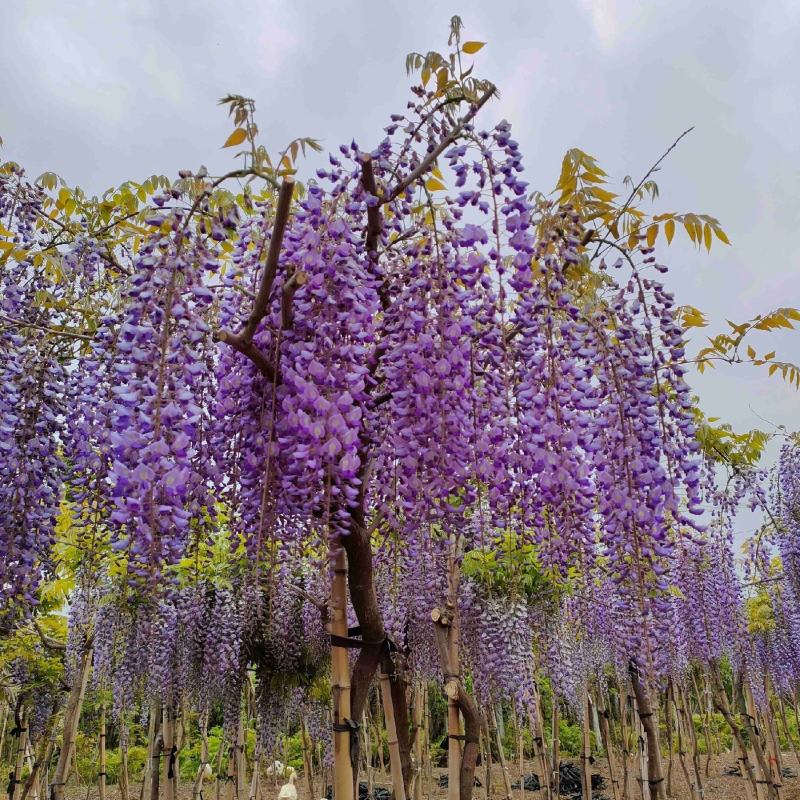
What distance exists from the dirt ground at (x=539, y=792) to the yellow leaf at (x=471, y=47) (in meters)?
9.23

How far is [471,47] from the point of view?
271cm

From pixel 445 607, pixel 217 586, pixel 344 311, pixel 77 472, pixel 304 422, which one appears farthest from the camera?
pixel 217 586

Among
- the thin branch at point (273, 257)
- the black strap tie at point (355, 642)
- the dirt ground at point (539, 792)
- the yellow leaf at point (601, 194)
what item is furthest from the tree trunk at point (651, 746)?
the thin branch at point (273, 257)

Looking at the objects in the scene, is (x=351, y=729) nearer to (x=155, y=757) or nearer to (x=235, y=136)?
(x=235, y=136)

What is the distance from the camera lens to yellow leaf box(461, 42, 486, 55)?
8.82ft

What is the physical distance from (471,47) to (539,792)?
11.0 meters

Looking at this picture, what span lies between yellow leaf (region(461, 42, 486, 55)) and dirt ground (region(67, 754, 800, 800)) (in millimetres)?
9225

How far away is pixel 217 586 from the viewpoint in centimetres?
678

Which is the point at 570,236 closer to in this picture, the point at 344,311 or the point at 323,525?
the point at 344,311

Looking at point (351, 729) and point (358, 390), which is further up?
point (358, 390)

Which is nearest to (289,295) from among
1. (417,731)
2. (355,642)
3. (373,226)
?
(373,226)

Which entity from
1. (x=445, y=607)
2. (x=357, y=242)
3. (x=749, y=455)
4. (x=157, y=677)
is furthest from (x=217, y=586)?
(x=357, y=242)

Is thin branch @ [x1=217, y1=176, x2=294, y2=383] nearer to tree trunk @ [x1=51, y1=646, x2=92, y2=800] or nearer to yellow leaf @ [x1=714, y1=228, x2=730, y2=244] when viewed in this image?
yellow leaf @ [x1=714, y1=228, x2=730, y2=244]

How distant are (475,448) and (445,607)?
140 centimetres
